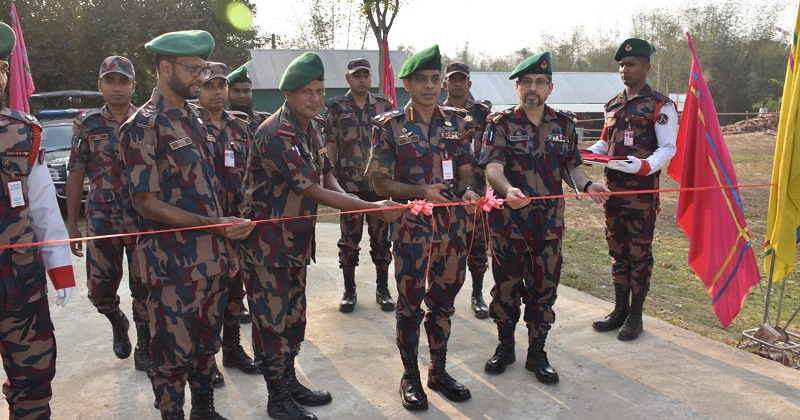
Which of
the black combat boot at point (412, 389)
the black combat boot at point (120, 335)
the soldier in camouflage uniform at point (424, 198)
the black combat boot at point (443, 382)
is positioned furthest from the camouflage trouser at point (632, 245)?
the black combat boot at point (120, 335)

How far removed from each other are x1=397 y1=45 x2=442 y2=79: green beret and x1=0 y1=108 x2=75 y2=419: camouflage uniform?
2.06m

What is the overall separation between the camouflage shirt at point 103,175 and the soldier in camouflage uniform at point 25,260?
3.91 ft

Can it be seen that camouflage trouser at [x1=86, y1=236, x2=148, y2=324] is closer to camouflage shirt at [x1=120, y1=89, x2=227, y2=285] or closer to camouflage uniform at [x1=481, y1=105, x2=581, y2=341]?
camouflage shirt at [x1=120, y1=89, x2=227, y2=285]

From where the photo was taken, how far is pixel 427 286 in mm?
3881

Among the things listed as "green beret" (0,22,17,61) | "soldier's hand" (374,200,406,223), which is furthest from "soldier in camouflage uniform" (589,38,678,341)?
"green beret" (0,22,17,61)

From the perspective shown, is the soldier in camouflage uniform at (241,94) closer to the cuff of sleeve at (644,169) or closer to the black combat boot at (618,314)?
the cuff of sleeve at (644,169)

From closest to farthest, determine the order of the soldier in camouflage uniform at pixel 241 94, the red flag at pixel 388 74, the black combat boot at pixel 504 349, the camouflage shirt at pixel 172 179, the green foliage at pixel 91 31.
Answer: the camouflage shirt at pixel 172 179 < the black combat boot at pixel 504 349 < the soldier in camouflage uniform at pixel 241 94 < the red flag at pixel 388 74 < the green foliage at pixel 91 31

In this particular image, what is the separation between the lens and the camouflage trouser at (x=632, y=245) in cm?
490

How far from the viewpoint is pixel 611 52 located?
62.2 metres

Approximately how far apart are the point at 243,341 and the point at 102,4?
26055 mm

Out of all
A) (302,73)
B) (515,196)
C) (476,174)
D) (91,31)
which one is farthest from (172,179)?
(91,31)

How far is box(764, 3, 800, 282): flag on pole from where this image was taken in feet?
14.5

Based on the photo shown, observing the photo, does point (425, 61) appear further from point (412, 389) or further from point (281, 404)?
point (281, 404)

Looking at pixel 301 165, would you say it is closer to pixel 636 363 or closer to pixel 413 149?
pixel 413 149
